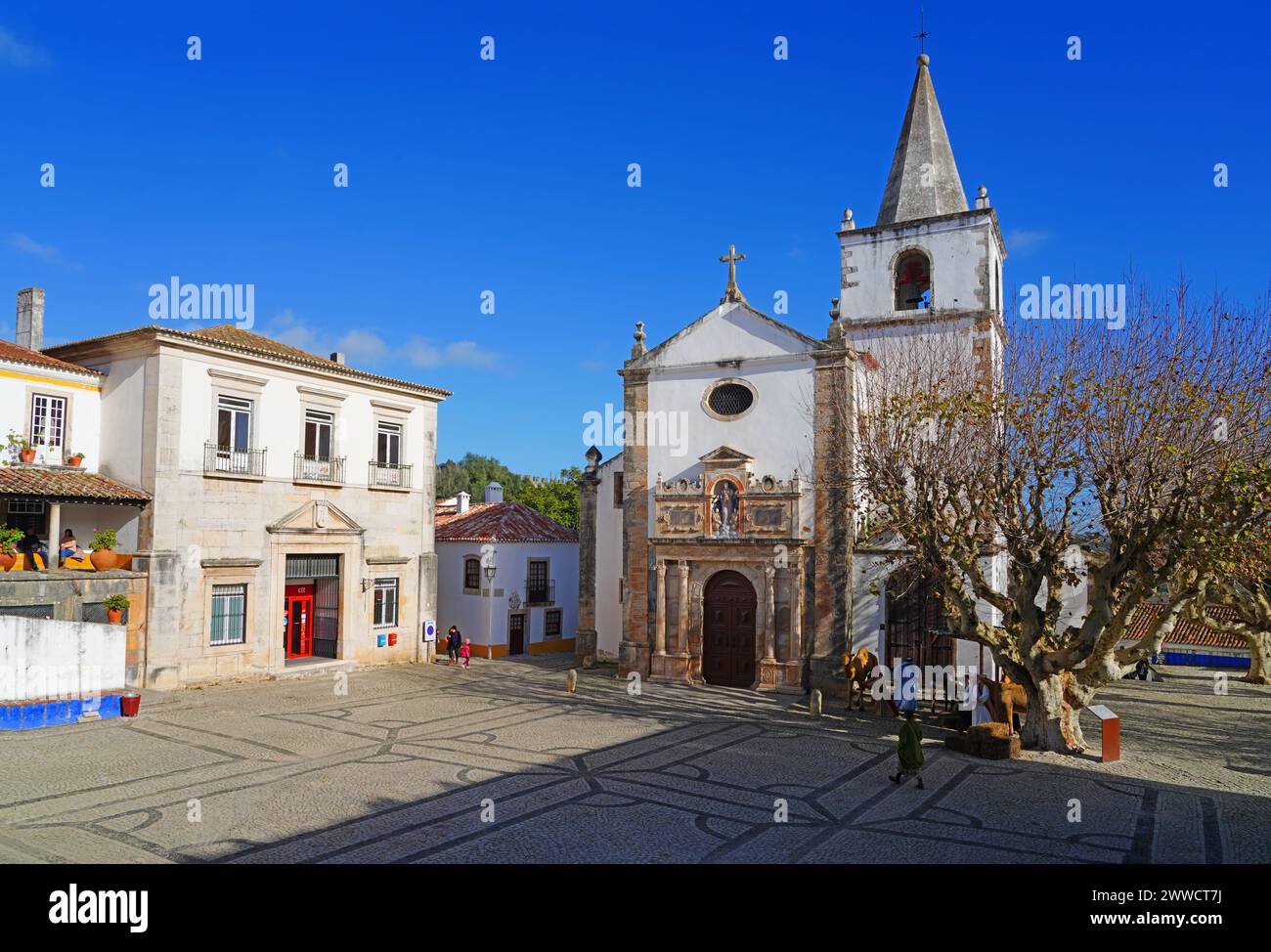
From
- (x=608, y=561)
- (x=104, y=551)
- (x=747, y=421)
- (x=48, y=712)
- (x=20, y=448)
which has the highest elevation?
(x=747, y=421)

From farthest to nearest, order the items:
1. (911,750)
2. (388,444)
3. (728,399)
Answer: (388,444)
(728,399)
(911,750)

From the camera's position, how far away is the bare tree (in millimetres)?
14633

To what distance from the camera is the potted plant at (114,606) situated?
21191mm

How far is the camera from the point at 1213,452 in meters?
14.4

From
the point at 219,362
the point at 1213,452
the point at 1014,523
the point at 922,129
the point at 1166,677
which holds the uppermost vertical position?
the point at 922,129

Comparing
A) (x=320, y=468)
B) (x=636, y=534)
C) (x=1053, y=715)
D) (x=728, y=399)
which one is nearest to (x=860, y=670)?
(x=1053, y=715)

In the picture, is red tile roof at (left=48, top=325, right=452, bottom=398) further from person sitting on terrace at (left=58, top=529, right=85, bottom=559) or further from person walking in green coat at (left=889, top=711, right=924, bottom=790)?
person walking in green coat at (left=889, top=711, right=924, bottom=790)

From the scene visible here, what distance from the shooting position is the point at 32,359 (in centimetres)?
2292

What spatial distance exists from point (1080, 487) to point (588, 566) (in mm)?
16229

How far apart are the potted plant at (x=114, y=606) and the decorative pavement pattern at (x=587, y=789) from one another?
6.83 ft

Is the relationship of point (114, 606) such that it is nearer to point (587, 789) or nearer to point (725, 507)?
point (587, 789)
